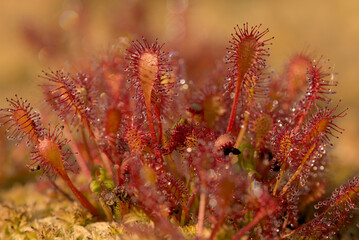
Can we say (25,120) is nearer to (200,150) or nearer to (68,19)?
(200,150)

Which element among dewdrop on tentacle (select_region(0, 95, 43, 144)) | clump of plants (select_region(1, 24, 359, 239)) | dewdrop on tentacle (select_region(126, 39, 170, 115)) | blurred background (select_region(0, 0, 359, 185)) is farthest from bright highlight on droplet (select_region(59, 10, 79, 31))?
dewdrop on tentacle (select_region(126, 39, 170, 115))

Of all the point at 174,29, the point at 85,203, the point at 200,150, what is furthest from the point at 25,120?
the point at 174,29

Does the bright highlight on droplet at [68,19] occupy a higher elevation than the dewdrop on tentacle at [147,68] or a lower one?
higher

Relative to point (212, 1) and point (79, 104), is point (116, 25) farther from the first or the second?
point (79, 104)

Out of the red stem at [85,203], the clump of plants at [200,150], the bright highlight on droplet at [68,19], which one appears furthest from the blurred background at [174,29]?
Result: the red stem at [85,203]

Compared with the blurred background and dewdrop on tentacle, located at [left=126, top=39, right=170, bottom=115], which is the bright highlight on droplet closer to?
the blurred background

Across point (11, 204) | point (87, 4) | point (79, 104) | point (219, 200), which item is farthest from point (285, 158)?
point (87, 4)

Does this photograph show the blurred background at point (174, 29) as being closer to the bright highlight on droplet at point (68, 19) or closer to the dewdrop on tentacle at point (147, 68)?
the bright highlight on droplet at point (68, 19)
